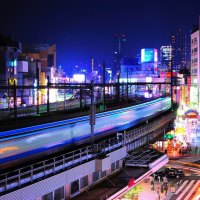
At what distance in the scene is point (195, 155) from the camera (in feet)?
116

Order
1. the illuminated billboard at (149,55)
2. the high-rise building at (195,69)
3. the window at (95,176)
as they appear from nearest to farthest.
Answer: the window at (95,176)
the high-rise building at (195,69)
the illuminated billboard at (149,55)

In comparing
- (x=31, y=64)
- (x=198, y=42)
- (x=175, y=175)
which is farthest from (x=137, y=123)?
(x=198, y=42)

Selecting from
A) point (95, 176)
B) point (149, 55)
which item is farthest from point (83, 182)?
point (149, 55)

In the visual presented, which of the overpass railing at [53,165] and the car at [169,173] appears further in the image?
the car at [169,173]

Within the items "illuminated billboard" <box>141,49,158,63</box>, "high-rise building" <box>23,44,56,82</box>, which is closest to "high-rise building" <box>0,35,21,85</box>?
"high-rise building" <box>23,44,56,82</box>

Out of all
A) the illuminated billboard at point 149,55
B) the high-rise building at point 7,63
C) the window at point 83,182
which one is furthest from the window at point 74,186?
the illuminated billboard at point 149,55

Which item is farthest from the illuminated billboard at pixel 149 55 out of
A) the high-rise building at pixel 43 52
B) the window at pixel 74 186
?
the window at pixel 74 186

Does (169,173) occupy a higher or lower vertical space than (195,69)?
lower

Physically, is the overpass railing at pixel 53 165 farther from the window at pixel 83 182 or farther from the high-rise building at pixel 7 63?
the high-rise building at pixel 7 63

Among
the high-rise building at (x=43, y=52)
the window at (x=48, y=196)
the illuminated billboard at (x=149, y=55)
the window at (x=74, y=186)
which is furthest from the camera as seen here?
the illuminated billboard at (x=149, y=55)

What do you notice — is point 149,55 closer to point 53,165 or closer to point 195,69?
point 195,69

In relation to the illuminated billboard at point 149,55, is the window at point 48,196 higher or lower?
lower

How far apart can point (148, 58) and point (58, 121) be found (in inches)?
3781

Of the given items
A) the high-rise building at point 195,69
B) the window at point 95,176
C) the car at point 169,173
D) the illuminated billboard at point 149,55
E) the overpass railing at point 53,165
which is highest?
the illuminated billboard at point 149,55
